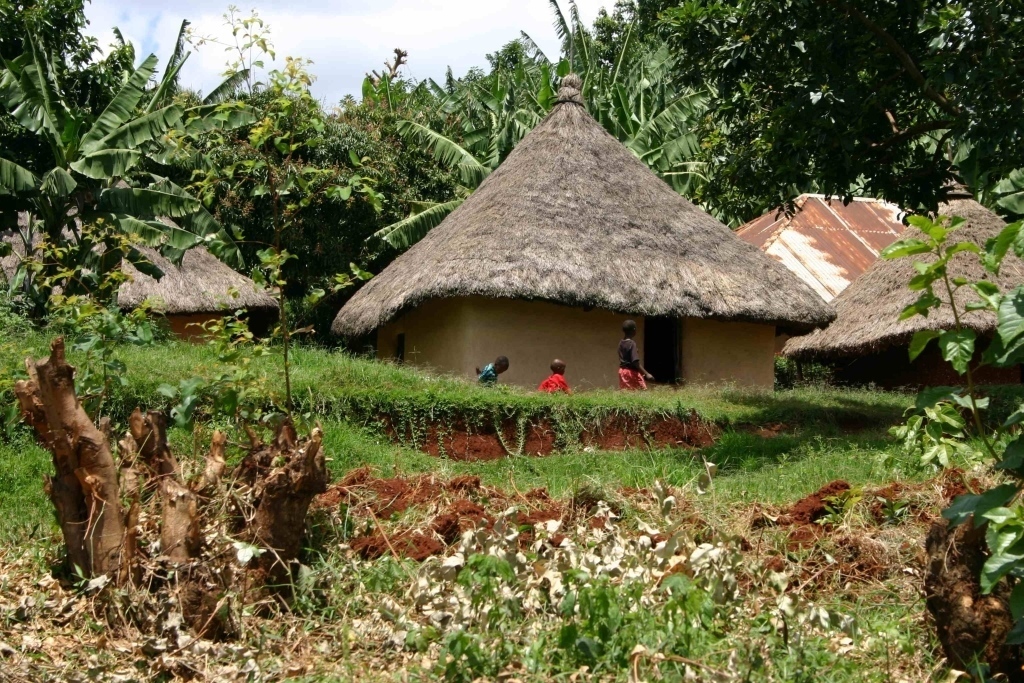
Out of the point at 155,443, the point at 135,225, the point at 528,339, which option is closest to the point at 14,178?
the point at 135,225

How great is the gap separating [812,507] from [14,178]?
1069 cm

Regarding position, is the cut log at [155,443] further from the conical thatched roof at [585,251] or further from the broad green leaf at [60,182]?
the broad green leaf at [60,182]

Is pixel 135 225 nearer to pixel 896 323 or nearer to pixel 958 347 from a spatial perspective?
pixel 896 323

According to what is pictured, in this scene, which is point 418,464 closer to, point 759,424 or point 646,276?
point 759,424

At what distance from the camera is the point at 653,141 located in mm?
19719

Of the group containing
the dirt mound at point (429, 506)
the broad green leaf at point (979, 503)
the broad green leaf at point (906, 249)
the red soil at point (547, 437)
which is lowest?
the red soil at point (547, 437)

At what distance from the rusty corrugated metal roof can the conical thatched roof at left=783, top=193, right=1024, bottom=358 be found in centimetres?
117

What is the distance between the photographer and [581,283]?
42.9 ft

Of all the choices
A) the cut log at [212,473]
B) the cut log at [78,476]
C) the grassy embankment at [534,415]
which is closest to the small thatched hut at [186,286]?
the grassy embankment at [534,415]

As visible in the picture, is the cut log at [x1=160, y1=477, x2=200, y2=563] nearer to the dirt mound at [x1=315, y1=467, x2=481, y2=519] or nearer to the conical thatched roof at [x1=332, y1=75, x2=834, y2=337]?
the dirt mound at [x1=315, y1=467, x2=481, y2=519]

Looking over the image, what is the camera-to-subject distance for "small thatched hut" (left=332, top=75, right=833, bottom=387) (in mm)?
13180

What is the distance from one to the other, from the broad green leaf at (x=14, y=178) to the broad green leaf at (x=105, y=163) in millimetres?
642

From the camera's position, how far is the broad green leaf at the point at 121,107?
525 inches

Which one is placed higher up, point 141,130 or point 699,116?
point 699,116
